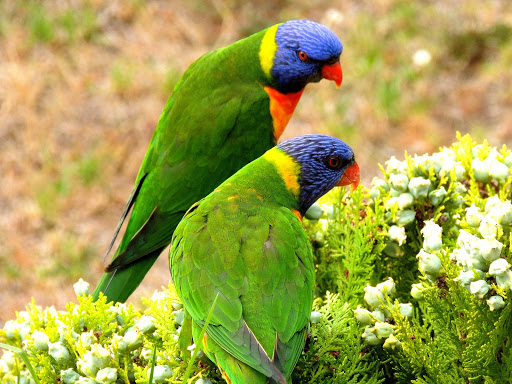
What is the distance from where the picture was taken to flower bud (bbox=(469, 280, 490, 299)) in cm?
134

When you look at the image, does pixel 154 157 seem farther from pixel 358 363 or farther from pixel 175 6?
pixel 175 6

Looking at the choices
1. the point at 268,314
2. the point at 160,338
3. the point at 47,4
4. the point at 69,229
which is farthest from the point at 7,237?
the point at 268,314

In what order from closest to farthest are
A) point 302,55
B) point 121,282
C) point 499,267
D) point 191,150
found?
point 499,267, point 121,282, point 191,150, point 302,55

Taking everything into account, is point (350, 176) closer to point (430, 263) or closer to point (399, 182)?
point (399, 182)

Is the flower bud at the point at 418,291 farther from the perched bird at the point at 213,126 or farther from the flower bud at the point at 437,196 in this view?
the perched bird at the point at 213,126

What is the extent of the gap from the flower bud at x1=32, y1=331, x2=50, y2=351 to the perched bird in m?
0.68

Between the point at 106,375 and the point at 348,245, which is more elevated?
the point at 106,375

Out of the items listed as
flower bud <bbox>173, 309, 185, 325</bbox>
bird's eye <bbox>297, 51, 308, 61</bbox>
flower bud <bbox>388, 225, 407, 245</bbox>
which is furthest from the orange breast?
flower bud <bbox>173, 309, 185, 325</bbox>

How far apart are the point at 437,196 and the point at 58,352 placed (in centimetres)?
100

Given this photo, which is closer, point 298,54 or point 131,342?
point 131,342

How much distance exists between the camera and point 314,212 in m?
1.91

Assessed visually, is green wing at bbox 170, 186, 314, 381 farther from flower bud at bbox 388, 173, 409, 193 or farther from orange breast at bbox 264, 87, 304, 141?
orange breast at bbox 264, 87, 304, 141

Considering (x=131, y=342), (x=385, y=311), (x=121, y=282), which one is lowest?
(x=121, y=282)

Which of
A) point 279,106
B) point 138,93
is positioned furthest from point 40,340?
point 138,93
